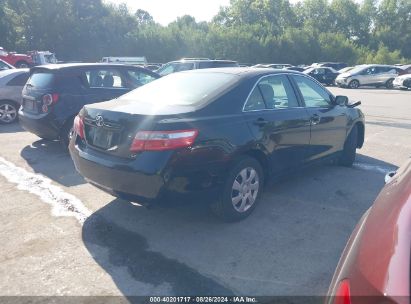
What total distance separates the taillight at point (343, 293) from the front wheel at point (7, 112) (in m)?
9.73

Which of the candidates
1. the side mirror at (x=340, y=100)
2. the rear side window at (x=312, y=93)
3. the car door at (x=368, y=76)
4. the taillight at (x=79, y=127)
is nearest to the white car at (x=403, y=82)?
the car door at (x=368, y=76)

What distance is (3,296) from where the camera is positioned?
2914mm

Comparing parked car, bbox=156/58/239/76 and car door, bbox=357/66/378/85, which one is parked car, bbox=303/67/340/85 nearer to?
car door, bbox=357/66/378/85

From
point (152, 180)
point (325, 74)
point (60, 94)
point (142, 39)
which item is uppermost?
point (142, 39)

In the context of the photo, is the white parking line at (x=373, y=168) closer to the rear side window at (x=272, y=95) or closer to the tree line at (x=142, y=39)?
the rear side window at (x=272, y=95)

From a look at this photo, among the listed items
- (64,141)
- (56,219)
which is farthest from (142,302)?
(64,141)

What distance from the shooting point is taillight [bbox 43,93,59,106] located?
6.57m

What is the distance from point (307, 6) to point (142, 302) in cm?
8103

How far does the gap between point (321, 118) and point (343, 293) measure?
3.80 meters

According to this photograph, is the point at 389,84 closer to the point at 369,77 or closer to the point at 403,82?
the point at 369,77

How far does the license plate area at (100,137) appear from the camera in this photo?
12.3 feet

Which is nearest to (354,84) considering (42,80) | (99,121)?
(42,80)

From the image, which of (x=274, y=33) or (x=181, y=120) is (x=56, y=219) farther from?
(x=274, y=33)

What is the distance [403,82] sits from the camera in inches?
953
